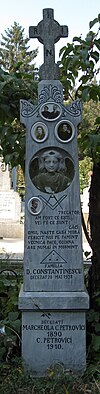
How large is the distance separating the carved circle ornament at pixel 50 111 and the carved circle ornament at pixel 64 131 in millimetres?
67

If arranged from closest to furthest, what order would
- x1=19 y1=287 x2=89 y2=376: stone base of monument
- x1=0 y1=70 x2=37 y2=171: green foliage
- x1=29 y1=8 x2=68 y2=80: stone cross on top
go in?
x1=19 y1=287 x2=89 y2=376: stone base of monument → x1=29 y1=8 x2=68 y2=80: stone cross on top → x1=0 y1=70 x2=37 y2=171: green foliage

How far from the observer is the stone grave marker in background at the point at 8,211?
1364 cm

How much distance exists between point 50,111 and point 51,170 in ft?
1.41

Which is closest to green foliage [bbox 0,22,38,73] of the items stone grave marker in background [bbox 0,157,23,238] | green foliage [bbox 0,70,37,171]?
stone grave marker in background [bbox 0,157,23,238]

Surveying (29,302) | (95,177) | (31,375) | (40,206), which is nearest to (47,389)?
(31,375)

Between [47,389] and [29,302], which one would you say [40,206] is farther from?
[47,389]

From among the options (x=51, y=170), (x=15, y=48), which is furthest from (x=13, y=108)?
(x=15, y=48)

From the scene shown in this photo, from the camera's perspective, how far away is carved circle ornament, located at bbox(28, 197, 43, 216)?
371cm

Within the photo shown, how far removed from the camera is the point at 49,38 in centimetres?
395

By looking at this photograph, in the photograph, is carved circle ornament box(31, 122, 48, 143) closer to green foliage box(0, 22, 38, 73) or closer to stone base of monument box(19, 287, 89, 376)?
stone base of monument box(19, 287, 89, 376)

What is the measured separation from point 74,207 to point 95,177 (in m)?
0.83

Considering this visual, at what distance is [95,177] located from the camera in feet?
14.7

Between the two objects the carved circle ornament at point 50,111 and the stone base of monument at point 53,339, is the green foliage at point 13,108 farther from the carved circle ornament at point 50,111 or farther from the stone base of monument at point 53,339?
the stone base of monument at point 53,339

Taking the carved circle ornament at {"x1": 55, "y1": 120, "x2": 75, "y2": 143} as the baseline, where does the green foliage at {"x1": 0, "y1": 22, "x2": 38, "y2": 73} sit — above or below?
above
